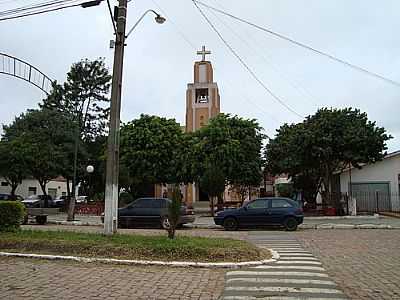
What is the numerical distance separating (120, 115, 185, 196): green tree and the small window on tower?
39.4 feet

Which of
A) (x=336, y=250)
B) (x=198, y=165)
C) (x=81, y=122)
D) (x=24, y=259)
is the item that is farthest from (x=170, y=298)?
(x=81, y=122)

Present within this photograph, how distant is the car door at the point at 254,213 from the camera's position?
21984mm

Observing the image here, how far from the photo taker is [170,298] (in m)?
7.23

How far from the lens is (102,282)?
8484 millimetres

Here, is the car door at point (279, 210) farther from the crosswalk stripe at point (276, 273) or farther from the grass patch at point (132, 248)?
the crosswalk stripe at point (276, 273)

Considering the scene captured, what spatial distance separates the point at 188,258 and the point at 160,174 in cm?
2595

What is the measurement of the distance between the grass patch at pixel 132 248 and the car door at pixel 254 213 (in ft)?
31.5

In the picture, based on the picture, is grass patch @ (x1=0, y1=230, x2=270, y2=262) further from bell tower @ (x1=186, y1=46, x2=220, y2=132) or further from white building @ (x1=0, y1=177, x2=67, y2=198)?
white building @ (x1=0, y1=177, x2=67, y2=198)

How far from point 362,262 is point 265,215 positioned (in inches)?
424

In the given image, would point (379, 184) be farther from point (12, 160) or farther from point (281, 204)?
point (12, 160)

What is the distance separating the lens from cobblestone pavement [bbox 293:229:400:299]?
8.02 meters

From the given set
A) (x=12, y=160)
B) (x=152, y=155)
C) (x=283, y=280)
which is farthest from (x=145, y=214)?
(x=12, y=160)

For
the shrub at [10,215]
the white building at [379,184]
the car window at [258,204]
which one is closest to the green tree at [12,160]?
the car window at [258,204]

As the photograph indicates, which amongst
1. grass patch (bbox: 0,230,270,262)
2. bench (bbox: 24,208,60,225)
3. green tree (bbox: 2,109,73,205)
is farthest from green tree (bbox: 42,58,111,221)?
grass patch (bbox: 0,230,270,262)
